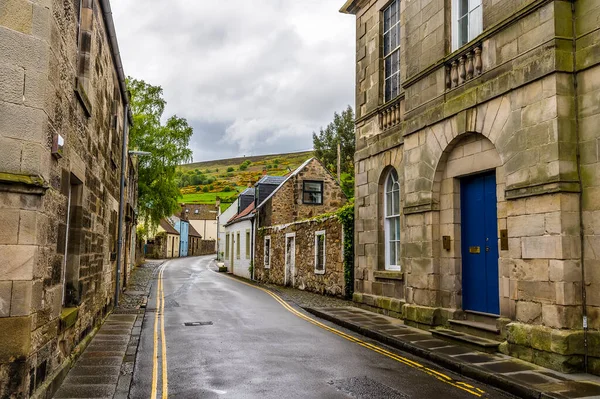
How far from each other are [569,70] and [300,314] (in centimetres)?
915

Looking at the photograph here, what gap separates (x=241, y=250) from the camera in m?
33.0

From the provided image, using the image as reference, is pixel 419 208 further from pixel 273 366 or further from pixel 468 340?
pixel 273 366

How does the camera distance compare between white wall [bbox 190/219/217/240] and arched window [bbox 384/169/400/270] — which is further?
white wall [bbox 190/219/217/240]

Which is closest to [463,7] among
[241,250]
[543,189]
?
[543,189]

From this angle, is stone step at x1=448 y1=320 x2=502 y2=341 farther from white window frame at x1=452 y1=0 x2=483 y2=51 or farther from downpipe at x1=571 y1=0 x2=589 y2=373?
white window frame at x1=452 y1=0 x2=483 y2=51

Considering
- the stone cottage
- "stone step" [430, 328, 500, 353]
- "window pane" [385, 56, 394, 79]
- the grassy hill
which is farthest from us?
the grassy hill

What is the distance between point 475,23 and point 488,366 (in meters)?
6.46

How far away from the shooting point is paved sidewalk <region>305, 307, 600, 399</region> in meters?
6.04

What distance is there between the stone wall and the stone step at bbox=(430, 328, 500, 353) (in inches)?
305

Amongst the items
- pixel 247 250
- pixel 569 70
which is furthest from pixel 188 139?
pixel 569 70

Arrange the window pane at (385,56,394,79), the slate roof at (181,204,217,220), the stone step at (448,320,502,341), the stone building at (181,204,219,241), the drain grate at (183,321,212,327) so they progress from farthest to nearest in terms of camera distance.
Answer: the slate roof at (181,204,217,220) < the stone building at (181,204,219,241) < the window pane at (385,56,394,79) < the drain grate at (183,321,212,327) < the stone step at (448,320,502,341)

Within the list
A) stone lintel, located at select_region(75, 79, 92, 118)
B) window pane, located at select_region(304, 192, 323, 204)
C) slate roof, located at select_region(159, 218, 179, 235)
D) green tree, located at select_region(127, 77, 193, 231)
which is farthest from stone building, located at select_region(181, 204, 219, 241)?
stone lintel, located at select_region(75, 79, 92, 118)

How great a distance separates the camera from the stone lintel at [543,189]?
23.4 feet

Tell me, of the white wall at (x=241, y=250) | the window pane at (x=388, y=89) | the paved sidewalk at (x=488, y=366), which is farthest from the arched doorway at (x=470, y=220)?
the white wall at (x=241, y=250)
